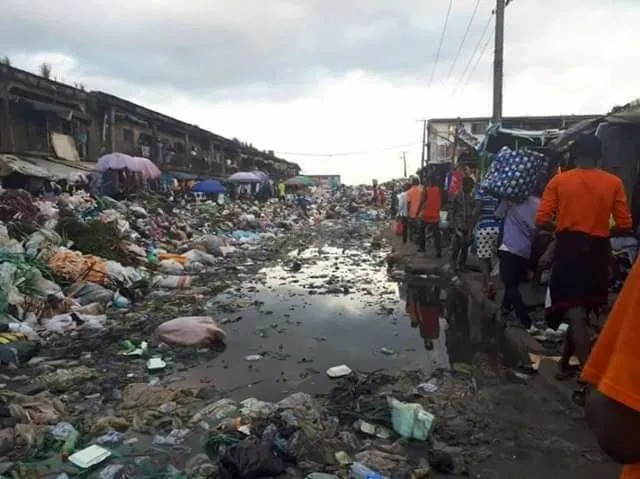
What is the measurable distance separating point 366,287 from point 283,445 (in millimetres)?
6032

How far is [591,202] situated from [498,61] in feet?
29.2

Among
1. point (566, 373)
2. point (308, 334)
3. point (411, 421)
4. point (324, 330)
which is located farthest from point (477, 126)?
point (411, 421)

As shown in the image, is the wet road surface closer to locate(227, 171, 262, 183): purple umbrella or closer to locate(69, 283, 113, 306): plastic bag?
locate(69, 283, 113, 306): plastic bag

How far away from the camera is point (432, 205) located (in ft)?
37.8

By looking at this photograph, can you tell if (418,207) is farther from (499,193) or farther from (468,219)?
(499,193)

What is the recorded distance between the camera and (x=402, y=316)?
23.6 feet

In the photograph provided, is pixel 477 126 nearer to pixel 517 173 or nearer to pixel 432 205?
pixel 432 205

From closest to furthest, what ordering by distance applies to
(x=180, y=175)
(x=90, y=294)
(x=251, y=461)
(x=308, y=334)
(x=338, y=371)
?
(x=251, y=461), (x=338, y=371), (x=308, y=334), (x=90, y=294), (x=180, y=175)

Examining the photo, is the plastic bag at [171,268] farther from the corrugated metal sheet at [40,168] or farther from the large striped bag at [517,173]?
the large striped bag at [517,173]

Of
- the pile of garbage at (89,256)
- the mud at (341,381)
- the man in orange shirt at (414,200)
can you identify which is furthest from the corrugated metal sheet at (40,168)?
the man in orange shirt at (414,200)

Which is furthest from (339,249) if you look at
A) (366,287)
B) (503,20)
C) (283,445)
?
(283,445)

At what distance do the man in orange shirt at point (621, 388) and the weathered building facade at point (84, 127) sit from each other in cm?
1829

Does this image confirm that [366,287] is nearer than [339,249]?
Yes

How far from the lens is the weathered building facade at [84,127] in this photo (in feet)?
54.4
